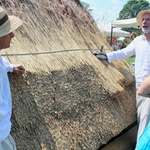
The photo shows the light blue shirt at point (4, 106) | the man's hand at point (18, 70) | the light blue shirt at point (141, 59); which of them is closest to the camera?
the light blue shirt at point (4, 106)

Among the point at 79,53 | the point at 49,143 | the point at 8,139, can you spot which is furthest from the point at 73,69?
the point at 8,139

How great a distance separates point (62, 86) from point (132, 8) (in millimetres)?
63095

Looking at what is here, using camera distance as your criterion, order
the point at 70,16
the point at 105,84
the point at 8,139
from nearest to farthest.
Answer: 1. the point at 8,139
2. the point at 105,84
3. the point at 70,16

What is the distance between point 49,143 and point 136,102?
6.27 ft

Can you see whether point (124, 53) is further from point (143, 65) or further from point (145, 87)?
point (145, 87)

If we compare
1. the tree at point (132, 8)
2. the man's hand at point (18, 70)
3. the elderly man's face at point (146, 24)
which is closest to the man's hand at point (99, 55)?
the elderly man's face at point (146, 24)

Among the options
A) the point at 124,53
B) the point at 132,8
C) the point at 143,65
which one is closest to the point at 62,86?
the point at 143,65

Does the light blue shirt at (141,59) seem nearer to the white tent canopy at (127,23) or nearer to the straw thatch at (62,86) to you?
the straw thatch at (62,86)

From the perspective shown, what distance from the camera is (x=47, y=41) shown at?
3438mm

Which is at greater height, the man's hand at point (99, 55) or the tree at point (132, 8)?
the man's hand at point (99, 55)

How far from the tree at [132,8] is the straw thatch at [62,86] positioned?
60940mm

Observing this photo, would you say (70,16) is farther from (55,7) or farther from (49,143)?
(49,143)

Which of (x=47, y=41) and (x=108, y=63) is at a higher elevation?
(x=47, y=41)

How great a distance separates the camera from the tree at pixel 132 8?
61.8m
